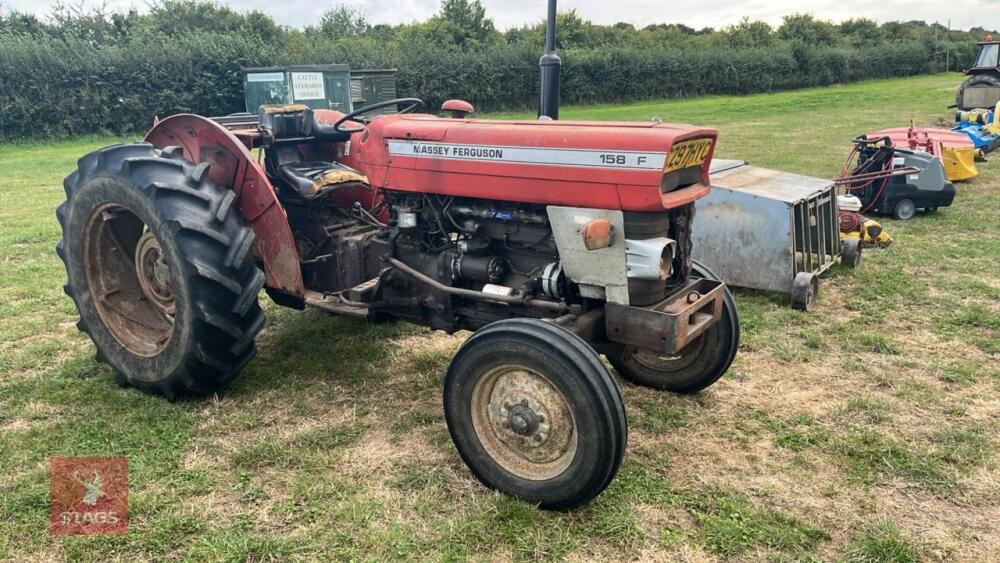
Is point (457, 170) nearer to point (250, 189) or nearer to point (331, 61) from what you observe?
point (250, 189)

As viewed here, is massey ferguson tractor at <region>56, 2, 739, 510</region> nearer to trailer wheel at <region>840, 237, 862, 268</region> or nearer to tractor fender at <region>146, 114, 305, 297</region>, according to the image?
tractor fender at <region>146, 114, 305, 297</region>

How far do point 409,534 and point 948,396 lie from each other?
3042mm

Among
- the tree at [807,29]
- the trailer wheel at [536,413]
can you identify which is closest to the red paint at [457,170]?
the trailer wheel at [536,413]

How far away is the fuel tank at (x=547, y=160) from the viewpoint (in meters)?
2.85

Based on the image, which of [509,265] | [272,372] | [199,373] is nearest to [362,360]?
[272,372]

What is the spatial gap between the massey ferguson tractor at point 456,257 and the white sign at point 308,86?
43.5ft

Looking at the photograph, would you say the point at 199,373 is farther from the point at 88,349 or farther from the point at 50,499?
the point at 88,349

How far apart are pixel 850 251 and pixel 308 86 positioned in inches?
562

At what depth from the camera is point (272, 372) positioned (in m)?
4.23

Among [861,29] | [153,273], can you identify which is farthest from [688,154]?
[861,29]

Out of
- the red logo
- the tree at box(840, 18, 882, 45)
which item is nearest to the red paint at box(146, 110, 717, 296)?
the red logo

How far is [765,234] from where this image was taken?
5.40 m

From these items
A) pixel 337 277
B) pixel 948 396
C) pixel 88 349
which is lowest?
pixel 948 396

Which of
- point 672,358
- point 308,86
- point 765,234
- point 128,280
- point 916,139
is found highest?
point 308,86
